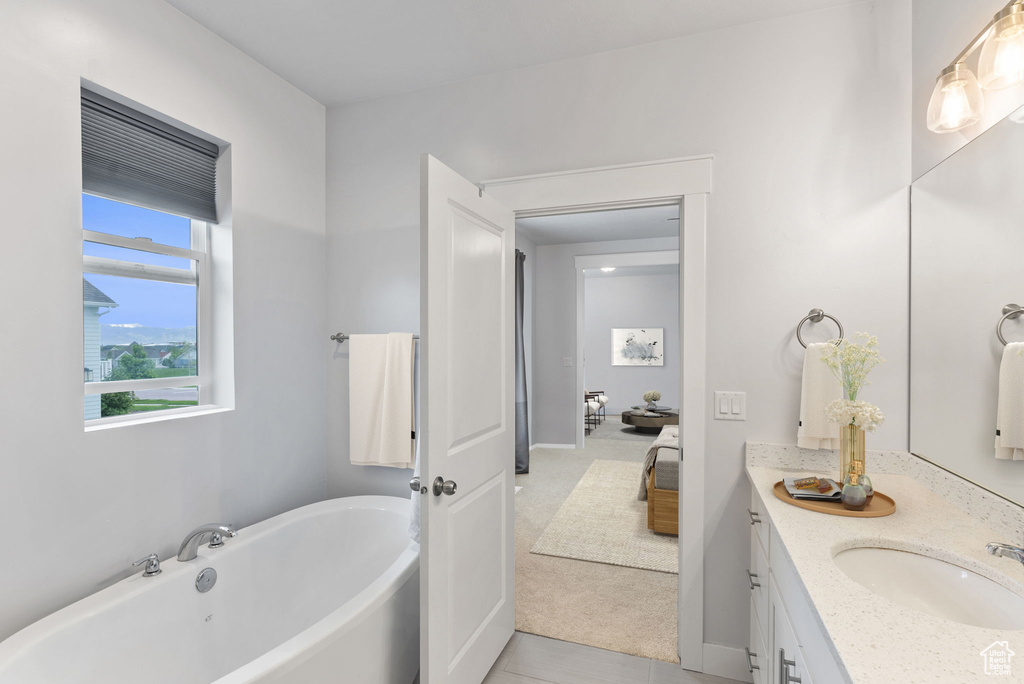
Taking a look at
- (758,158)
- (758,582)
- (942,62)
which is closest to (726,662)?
(758,582)

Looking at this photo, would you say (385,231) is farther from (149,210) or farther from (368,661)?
(368,661)

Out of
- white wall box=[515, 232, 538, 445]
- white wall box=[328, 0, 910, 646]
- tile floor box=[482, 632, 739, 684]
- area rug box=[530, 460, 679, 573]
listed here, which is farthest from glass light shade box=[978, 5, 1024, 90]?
white wall box=[515, 232, 538, 445]

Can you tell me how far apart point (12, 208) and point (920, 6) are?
3.04 meters

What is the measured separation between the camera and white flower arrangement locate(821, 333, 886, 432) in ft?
5.13

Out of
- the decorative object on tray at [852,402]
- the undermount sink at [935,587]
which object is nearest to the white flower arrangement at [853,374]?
the decorative object on tray at [852,402]

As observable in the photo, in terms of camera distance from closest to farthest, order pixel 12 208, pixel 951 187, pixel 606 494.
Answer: pixel 12 208 < pixel 951 187 < pixel 606 494

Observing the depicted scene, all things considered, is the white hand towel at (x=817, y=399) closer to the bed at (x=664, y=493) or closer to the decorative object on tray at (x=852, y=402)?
the decorative object on tray at (x=852, y=402)

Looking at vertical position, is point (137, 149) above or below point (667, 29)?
below

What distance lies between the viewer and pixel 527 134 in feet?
7.49

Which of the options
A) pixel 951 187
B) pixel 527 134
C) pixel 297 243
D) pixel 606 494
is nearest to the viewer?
pixel 951 187

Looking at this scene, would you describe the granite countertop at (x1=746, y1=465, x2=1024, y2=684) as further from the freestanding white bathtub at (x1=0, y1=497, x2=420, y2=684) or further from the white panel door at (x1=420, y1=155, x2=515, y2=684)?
the freestanding white bathtub at (x1=0, y1=497, x2=420, y2=684)

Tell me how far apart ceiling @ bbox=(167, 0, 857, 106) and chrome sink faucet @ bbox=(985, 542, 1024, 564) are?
190 cm

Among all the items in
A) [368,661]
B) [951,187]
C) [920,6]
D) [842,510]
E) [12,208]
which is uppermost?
[920,6]

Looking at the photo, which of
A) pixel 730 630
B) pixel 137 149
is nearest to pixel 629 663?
pixel 730 630
